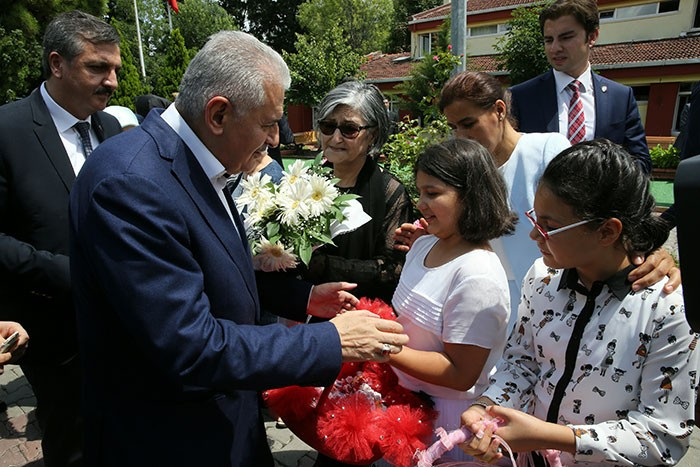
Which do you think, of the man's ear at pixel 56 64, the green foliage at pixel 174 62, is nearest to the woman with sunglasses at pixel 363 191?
the man's ear at pixel 56 64

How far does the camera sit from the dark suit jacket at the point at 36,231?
258 centimetres

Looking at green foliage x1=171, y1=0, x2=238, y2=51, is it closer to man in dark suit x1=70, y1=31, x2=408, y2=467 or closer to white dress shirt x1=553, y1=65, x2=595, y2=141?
white dress shirt x1=553, y1=65, x2=595, y2=141

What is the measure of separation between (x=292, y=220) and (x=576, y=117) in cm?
239

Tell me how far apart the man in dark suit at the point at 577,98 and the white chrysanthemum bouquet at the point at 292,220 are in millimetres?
1927

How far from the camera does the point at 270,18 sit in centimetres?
5422

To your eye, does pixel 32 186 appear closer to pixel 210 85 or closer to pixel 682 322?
pixel 210 85

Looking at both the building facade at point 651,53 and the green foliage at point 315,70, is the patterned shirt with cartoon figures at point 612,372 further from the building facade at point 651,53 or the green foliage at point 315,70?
the green foliage at point 315,70

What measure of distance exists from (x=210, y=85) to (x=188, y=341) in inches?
31.2

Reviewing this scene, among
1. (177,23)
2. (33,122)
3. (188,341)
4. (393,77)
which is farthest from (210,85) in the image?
(177,23)

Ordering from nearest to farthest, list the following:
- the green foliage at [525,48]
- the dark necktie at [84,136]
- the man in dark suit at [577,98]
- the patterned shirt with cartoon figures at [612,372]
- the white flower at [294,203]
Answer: the patterned shirt with cartoon figures at [612,372] → the white flower at [294,203] → the dark necktie at [84,136] → the man in dark suit at [577,98] → the green foliage at [525,48]

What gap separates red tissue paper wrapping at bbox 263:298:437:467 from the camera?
5.92 ft

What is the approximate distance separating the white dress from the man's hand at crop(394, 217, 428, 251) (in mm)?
393

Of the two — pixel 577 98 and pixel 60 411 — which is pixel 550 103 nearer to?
pixel 577 98

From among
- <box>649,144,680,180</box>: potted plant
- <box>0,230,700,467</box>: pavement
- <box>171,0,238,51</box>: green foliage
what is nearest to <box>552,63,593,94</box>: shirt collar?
<box>0,230,700,467</box>: pavement
